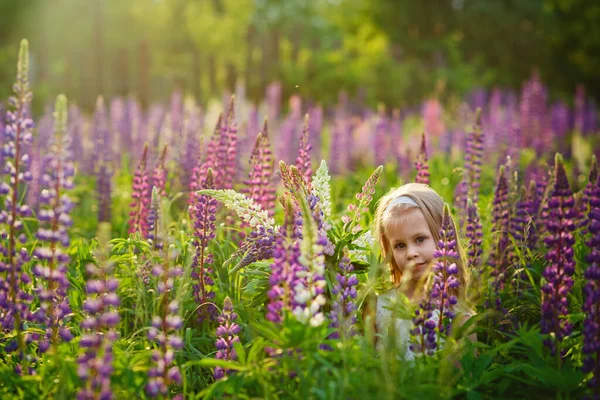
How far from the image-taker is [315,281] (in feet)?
9.36

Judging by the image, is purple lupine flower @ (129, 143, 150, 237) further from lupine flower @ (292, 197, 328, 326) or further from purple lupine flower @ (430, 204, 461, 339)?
purple lupine flower @ (430, 204, 461, 339)

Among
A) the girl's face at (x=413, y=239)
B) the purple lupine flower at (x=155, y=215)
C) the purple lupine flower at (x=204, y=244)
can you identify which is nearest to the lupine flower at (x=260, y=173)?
the purple lupine flower at (x=204, y=244)

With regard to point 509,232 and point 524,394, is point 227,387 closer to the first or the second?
point 524,394

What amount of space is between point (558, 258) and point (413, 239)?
0.95 m

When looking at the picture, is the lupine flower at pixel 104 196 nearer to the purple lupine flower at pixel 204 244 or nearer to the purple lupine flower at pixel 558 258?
the purple lupine flower at pixel 204 244

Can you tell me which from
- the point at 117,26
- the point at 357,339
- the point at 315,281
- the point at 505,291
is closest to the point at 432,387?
the point at 357,339

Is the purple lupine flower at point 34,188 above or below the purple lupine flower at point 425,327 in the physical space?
above

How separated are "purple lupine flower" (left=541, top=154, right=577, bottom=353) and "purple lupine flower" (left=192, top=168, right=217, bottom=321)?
179cm

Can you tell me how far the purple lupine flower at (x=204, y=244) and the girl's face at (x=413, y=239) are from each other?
1.10m

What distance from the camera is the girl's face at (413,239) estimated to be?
390 centimetres

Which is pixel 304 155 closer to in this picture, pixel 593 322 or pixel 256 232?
pixel 256 232

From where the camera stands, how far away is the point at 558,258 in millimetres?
3195

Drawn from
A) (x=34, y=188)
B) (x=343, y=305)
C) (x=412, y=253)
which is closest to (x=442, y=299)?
(x=343, y=305)

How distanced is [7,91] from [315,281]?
63.2ft
